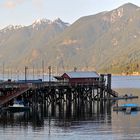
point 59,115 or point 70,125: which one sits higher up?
point 59,115

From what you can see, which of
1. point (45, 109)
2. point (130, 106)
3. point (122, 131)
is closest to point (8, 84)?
point (45, 109)

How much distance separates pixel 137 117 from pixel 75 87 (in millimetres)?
35547

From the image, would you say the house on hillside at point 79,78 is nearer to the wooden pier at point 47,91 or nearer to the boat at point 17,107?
the wooden pier at point 47,91

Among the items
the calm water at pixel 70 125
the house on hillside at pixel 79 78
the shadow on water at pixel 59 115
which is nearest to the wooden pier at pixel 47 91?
the house on hillside at pixel 79 78

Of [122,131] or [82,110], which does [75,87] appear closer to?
[82,110]

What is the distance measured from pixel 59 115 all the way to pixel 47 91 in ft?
74.0

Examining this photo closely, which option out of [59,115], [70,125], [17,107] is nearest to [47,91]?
[17,107]

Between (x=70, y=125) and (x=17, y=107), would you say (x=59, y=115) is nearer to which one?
(x=17, y=107)

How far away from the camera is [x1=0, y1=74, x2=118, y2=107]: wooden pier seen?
375 ft

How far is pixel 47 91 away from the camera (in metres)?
132

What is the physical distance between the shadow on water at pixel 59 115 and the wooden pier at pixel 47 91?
107 inches

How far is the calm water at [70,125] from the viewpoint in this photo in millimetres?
81531

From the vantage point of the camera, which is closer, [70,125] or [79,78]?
[70,125]

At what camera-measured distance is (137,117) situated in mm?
106312
